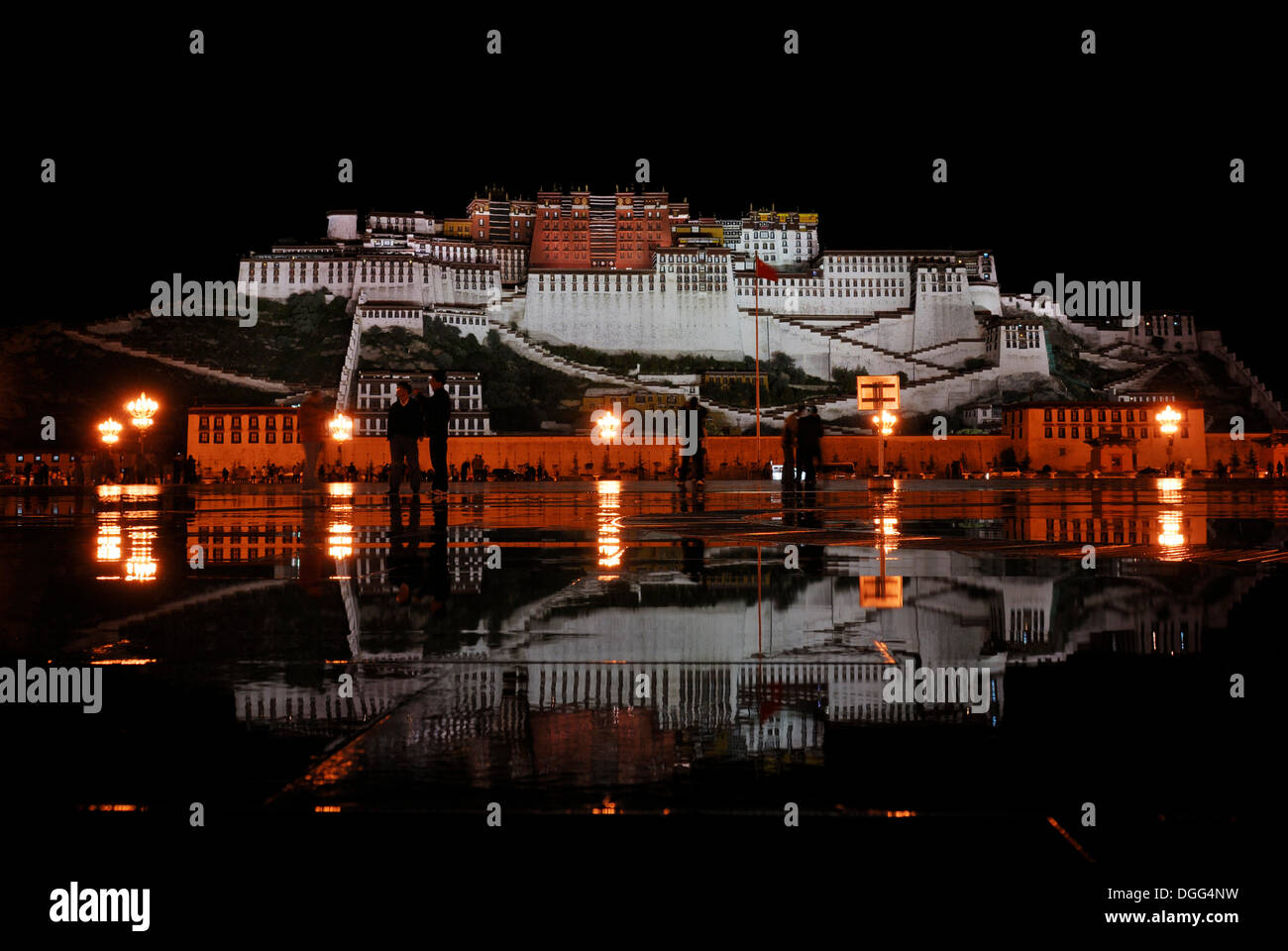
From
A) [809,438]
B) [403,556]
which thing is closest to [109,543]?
[403,556]

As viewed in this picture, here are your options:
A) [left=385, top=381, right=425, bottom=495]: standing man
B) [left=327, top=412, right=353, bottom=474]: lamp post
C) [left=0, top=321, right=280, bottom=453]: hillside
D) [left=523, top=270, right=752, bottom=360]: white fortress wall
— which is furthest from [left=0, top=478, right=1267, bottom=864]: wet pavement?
[left=523, top=270, right=752, bottom=360]: white fortress wall

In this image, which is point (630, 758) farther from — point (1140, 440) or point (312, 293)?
point (312, 293)

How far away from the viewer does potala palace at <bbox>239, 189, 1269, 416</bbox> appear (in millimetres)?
75875

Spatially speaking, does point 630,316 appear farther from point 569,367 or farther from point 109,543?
point 109,543

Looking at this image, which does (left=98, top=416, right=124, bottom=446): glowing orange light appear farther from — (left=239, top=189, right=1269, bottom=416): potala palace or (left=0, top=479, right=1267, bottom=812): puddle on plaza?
(left=0, top=479, right=1267, bottom=812): puddle on plaza

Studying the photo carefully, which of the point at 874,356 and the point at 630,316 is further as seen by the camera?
the point at 630,316

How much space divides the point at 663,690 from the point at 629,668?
0.72ft

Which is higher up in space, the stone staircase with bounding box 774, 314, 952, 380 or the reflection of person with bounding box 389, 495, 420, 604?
the stone staircase with bounding box 774, 314, 952, 380

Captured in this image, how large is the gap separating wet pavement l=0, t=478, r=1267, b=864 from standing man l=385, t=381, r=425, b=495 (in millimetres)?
6725

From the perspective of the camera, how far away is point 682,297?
7794cm

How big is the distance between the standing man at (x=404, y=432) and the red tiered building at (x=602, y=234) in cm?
7546

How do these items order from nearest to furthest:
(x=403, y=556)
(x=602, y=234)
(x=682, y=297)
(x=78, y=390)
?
(x=403, y=556)
(x=78, y=390)
(x=682, y=297)
(x=602, y=234)

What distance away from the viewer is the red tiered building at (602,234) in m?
86.1
